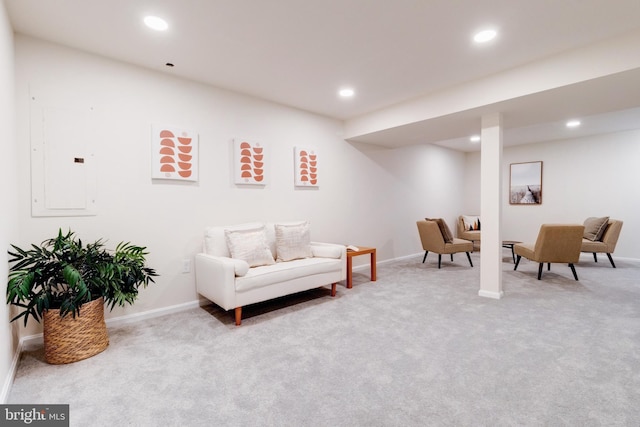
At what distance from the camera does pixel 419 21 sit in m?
2.27

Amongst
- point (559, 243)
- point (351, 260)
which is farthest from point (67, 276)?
point (559, 243)

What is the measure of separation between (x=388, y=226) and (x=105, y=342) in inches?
177

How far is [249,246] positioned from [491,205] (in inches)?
109

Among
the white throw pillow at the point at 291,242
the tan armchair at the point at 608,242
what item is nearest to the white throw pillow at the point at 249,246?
the white throw pillow at the point at 291,242

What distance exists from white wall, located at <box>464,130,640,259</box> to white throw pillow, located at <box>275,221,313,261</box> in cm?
561

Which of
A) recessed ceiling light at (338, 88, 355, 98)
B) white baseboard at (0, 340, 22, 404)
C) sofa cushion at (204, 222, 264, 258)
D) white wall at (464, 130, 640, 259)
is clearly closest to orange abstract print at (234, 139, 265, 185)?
sofa cushion at (204, 222, 264, 258)

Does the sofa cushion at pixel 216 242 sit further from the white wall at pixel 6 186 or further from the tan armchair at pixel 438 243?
the tan armchair at pixel 438 243

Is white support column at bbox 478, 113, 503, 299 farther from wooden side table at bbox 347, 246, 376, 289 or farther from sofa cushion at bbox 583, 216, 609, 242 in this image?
sofa cushion at bbox 583, 216, 609, 242

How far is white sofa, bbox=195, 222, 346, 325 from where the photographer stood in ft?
9.16

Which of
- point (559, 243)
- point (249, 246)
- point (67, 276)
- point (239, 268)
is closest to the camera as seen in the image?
point (67, 276)

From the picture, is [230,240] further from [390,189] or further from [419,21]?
[390,189]

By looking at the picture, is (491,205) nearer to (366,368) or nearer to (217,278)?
(366,368)

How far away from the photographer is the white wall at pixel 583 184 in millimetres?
5617

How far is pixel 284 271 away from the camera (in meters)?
3.12
